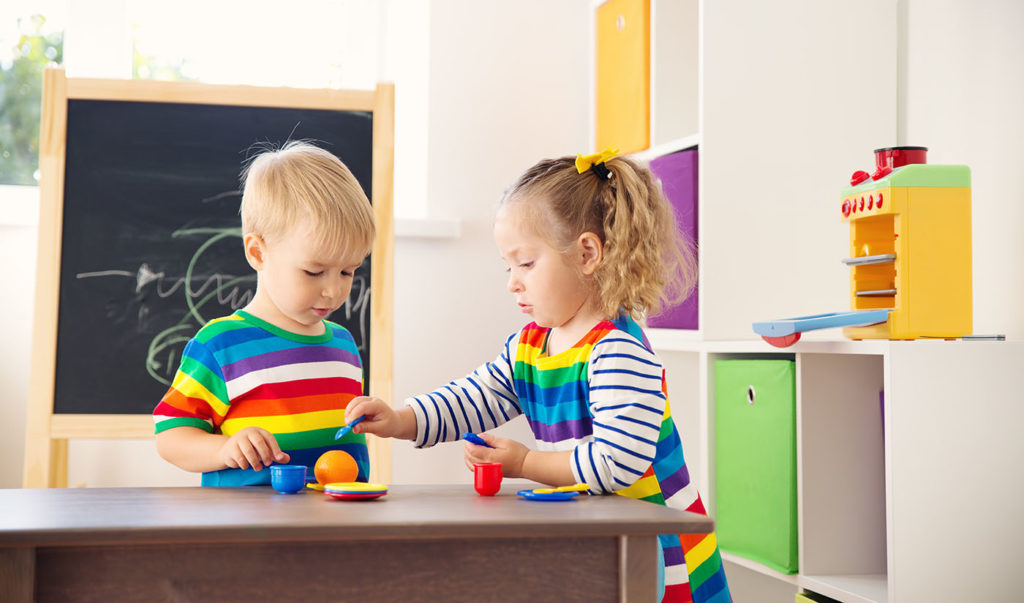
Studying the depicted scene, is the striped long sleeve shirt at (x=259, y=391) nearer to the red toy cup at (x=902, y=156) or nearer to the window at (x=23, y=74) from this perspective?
the red toy cup at (x=902, y=156)

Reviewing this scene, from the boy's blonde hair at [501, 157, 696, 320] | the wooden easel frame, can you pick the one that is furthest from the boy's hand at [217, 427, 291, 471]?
the wooden easel frame

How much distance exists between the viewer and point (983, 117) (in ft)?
5.54

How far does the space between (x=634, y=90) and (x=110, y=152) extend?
126 cm

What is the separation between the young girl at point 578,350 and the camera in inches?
43.6

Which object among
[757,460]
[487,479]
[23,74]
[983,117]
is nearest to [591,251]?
[487,479]

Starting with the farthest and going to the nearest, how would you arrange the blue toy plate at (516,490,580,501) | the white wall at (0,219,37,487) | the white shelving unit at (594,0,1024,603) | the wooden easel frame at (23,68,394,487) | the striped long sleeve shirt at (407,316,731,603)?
the white wall at (0,219,37,487) < the wooden easel frame at (23,68,394,487) < the white shelving unit at (594,0,1024,603) < the striped long sleeve shirt at (407,316,731,603) < the blue toy plate at (516,490,580,501)

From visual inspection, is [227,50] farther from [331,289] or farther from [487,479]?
[487,479]

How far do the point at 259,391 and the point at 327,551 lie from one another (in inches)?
19.9

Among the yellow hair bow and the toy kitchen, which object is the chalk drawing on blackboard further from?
the toy kitchen

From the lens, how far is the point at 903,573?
1.38m

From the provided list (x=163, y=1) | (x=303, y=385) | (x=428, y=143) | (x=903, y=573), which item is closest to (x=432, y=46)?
(x=428, y=143)

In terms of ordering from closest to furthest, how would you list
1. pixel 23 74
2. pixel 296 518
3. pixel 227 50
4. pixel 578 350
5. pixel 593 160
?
pixel 296 518 → pixel 578 350 → pixel 593 160 → pixel 23 74 → pixel 227 50

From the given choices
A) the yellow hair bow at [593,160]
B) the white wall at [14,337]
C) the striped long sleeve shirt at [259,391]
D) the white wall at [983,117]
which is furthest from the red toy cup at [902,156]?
the white wall at [14,337]

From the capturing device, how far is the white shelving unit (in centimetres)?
139
